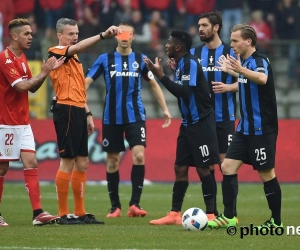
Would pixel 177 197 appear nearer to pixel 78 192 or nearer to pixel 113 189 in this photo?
pixel 78 192

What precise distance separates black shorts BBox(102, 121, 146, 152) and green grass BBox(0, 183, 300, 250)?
3.27 ft

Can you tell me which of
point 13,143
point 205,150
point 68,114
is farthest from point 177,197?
point 13,143

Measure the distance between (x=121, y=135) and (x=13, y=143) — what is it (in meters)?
2.20

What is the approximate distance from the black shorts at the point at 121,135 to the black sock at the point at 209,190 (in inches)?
75.7

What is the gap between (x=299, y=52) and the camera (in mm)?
18469

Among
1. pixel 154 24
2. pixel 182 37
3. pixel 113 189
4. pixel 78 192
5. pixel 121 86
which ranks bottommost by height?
pixel 113 189

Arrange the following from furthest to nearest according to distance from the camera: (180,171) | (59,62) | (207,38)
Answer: (207,38) < (180,171) < (59,62)

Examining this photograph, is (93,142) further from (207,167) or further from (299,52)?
(207,167)

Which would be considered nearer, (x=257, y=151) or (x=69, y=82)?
(x=257, y=151)

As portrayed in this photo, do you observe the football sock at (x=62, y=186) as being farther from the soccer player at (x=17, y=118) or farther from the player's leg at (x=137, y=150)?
the player's leg at (x=137, y=150)

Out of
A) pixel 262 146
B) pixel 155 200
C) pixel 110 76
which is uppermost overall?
pixel 110 76

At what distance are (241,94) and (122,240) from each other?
2305 millimetres

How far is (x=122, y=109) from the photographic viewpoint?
40.9 feet

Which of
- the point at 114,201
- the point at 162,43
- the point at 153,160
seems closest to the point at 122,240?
the point at 114,201
